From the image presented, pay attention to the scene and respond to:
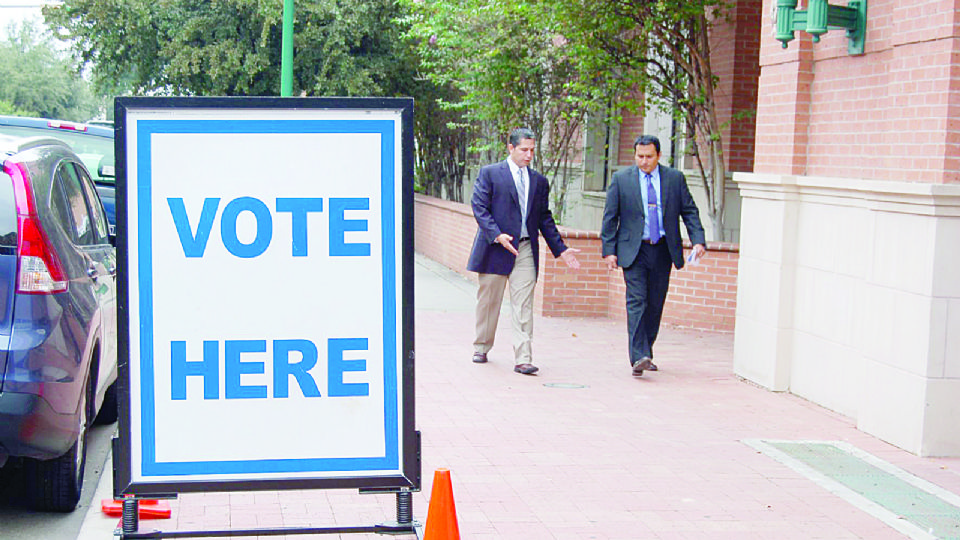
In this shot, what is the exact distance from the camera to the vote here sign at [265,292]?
3945 millimetres

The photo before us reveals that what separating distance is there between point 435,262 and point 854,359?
12.3 metres

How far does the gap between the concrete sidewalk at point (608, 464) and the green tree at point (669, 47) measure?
3697 millimetres

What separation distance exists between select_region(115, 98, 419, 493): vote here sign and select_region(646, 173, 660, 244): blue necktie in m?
5.47

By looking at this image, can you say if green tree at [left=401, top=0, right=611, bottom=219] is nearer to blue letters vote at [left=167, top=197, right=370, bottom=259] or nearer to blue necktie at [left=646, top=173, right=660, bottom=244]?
blue necktie at [left=646, top=173, right=660, bottom=244]

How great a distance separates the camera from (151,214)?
3936 millimetres

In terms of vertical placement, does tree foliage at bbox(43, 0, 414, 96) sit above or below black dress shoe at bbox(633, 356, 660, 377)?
above

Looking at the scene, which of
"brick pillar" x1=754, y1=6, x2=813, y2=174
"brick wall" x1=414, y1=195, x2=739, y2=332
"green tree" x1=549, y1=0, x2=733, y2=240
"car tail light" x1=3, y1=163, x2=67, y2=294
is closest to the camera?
"car tail light" x1=3, y1=163, x2=67, y2=294

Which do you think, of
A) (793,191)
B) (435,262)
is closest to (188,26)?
(435,262)

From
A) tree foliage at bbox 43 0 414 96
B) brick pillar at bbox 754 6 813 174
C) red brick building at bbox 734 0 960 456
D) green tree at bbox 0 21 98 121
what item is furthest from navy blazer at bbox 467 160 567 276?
green tree at bbox 0 21 98 121

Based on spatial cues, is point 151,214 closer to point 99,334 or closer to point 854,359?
point 99,334

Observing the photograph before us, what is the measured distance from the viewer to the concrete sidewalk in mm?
5508

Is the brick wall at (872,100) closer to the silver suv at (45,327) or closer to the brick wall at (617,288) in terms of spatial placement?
the brick wall at (617,288)

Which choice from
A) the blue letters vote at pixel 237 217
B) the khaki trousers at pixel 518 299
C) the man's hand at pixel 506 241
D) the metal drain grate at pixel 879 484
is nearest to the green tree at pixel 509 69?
the khaki trousers at pixel 518 299

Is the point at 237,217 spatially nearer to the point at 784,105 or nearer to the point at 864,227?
the point at 864,227
